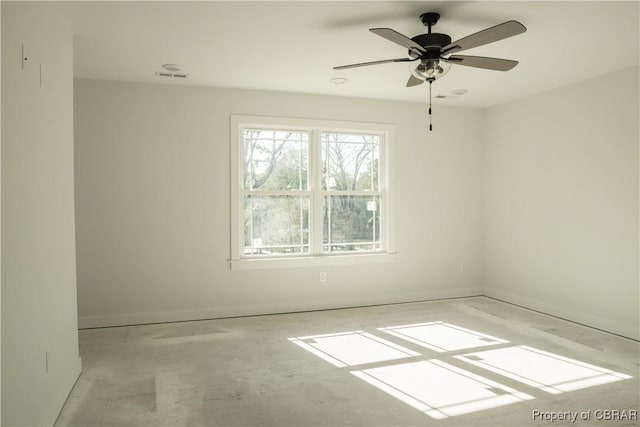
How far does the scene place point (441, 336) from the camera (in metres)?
4.14

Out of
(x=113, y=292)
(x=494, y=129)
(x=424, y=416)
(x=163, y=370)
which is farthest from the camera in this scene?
(x=494, y=129)

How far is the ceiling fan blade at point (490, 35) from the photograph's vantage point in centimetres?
243

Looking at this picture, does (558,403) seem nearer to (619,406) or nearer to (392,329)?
(619,406)

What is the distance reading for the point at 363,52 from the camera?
365 cm

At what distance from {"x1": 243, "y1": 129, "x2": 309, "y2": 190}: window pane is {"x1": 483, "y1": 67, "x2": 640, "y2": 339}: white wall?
2.55 metres

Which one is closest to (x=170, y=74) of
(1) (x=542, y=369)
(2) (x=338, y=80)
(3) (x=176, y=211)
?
(3) (x=176, y=211)

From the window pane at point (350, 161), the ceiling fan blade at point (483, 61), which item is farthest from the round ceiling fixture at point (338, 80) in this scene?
the ceiling fan blade at point (483, 61)

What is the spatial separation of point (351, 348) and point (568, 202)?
287 centimetres

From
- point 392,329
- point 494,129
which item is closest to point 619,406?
point 392,329

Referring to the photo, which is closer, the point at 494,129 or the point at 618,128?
the point at 618,128

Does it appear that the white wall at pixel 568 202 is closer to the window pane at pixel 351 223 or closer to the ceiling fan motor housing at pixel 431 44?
the window pane at pixel 351 223

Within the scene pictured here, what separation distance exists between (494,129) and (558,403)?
3823 mm

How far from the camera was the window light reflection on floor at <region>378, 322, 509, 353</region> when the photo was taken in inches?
153

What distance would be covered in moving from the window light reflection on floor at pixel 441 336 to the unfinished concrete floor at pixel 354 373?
10 millimetres
